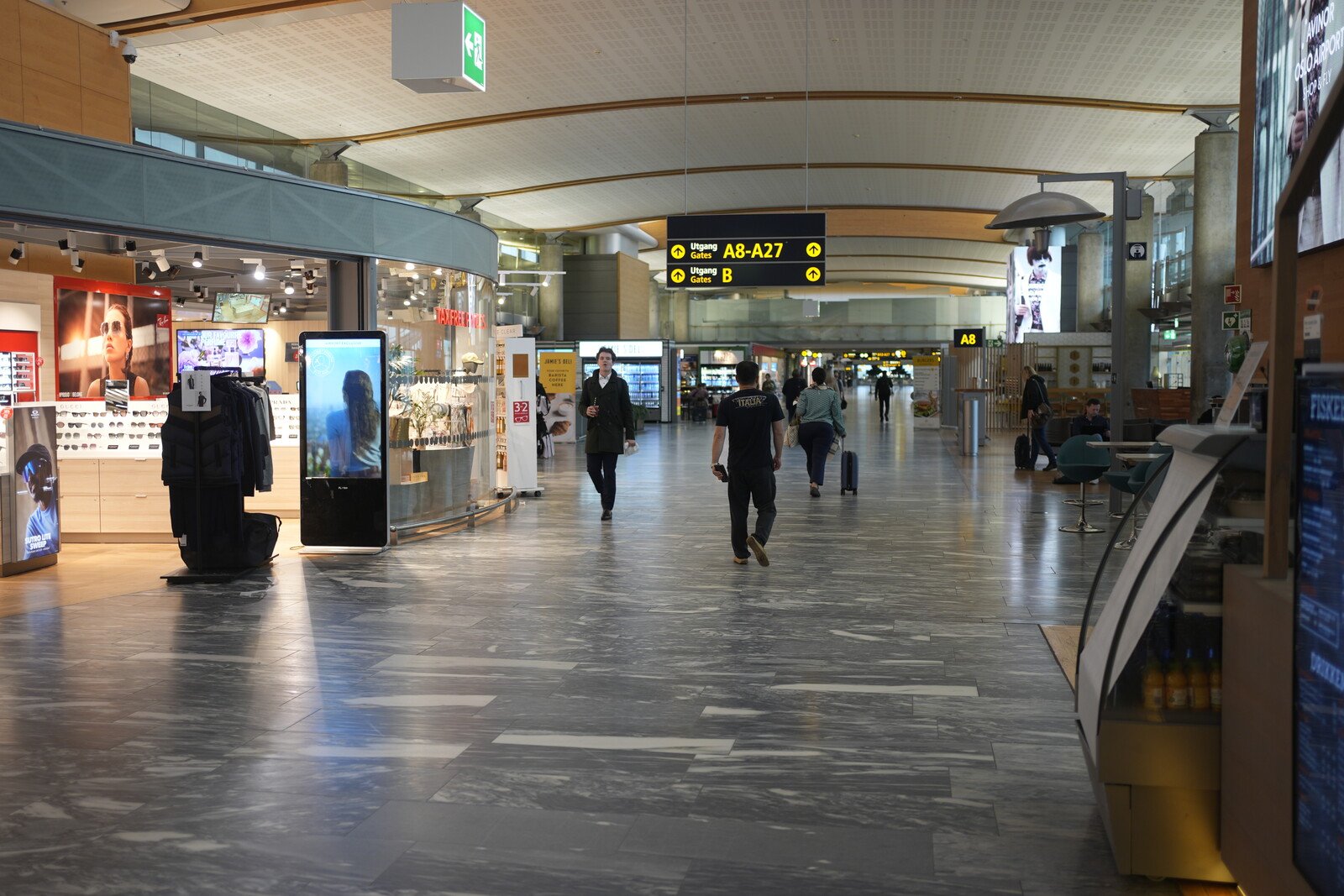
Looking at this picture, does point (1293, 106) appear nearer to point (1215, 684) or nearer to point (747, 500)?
point (747, 500)

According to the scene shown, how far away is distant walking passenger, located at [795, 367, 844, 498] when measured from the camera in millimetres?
12703

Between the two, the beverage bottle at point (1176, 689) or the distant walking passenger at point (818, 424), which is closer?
the beverage bottle at point (1176, 689)

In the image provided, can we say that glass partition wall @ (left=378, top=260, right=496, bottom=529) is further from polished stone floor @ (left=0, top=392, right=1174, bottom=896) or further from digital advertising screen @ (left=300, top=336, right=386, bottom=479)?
polished stone floor @ (left=0, top=392, right=1174, bottom=896)

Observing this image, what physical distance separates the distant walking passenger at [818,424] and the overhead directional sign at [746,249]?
6.77ft

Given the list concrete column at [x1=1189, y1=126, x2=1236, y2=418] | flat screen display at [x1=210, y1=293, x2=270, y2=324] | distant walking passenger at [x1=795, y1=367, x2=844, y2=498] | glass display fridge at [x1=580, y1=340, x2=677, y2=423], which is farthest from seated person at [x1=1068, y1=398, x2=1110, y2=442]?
glass display fridge at [x1=580, y1=340, x2=677, y2=423]

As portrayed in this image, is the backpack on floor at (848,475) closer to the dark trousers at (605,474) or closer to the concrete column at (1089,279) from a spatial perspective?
the dark trousers at (605,474)

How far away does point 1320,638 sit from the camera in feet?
6.92

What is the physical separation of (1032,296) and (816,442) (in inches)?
736

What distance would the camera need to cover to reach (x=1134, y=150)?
1969cm

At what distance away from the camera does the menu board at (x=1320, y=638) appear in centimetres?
203

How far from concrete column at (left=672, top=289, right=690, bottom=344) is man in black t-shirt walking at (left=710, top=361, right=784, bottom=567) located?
116 feet

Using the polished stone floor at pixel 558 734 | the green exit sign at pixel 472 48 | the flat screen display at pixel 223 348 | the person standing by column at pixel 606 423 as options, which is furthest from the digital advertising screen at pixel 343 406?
the flat screen display at pixel 223 348

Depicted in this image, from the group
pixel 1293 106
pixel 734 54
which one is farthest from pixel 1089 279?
pixel 1293 106

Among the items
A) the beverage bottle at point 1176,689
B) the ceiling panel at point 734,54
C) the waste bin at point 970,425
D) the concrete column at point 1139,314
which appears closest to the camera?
the beverage bottle at point 1176,689
